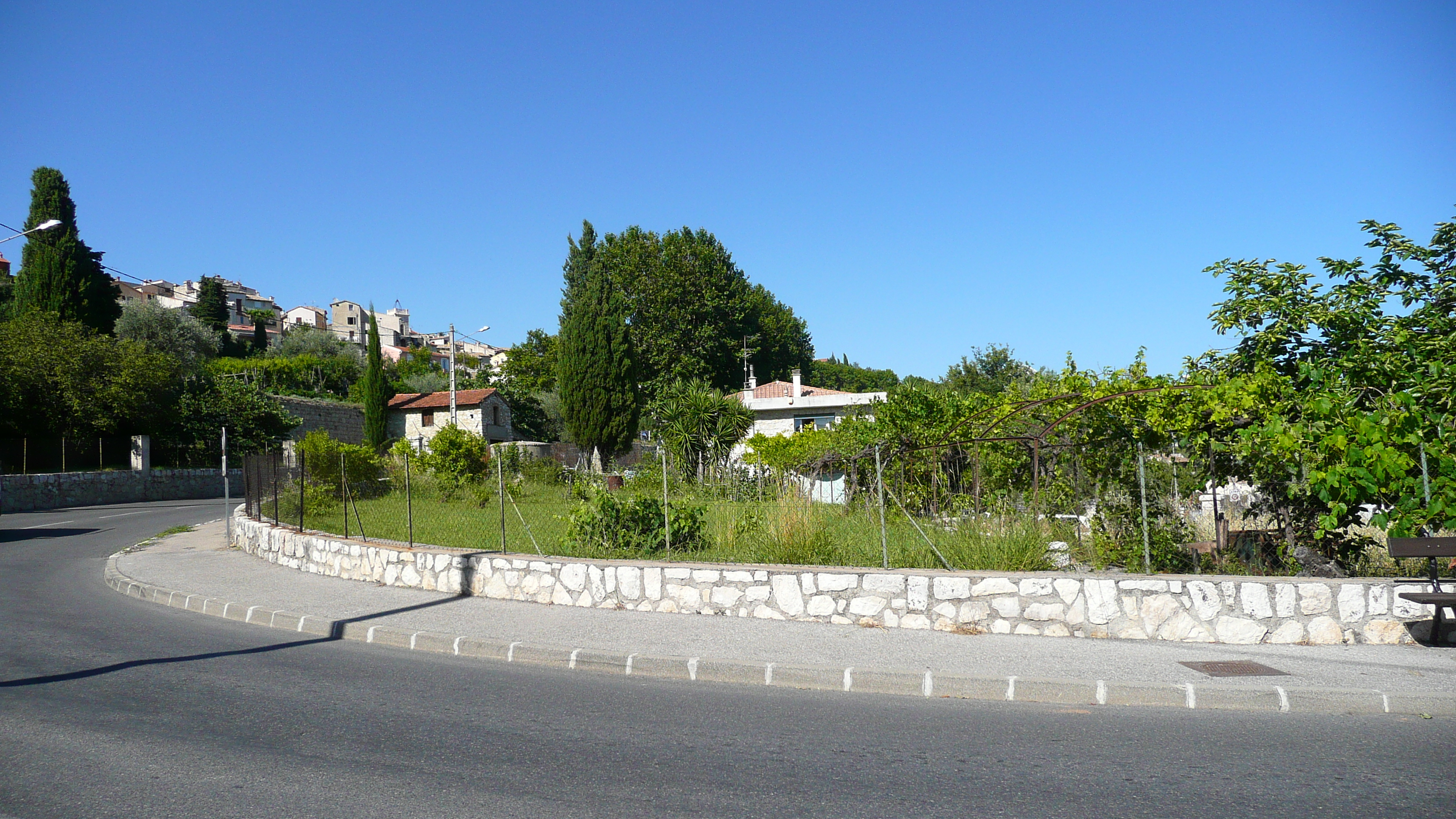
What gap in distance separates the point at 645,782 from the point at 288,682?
12.0 ft

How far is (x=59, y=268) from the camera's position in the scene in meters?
38.3

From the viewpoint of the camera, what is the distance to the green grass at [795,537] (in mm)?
8984

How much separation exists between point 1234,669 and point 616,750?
4.70 m

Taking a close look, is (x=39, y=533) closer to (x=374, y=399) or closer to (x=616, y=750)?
(x=616, y=750)

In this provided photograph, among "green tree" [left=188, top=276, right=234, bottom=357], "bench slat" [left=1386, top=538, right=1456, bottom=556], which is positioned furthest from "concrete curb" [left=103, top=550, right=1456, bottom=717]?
"green tree" [left=188, top=276, right=234, bottom=357]

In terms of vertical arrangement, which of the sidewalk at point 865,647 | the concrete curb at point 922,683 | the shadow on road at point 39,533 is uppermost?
the shadow on road at point 39,533

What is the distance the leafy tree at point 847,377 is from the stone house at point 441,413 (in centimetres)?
4426

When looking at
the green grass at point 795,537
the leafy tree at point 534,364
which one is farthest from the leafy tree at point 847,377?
the green grass at point 795,537

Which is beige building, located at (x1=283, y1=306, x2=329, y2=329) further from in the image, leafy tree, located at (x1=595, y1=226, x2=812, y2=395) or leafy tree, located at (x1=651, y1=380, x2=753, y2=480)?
leafy tree, located at (x1=651, y1=380, x2=753, y2=480)

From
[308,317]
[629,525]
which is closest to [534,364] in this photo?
[629,525]

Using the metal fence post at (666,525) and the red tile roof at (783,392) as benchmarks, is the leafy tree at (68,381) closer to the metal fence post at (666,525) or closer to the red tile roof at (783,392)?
the red tile roof at (783,392)

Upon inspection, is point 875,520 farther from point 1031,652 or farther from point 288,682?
point 288,682

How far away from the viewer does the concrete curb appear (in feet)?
19.6

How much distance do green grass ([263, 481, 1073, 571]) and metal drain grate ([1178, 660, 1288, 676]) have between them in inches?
84.7
